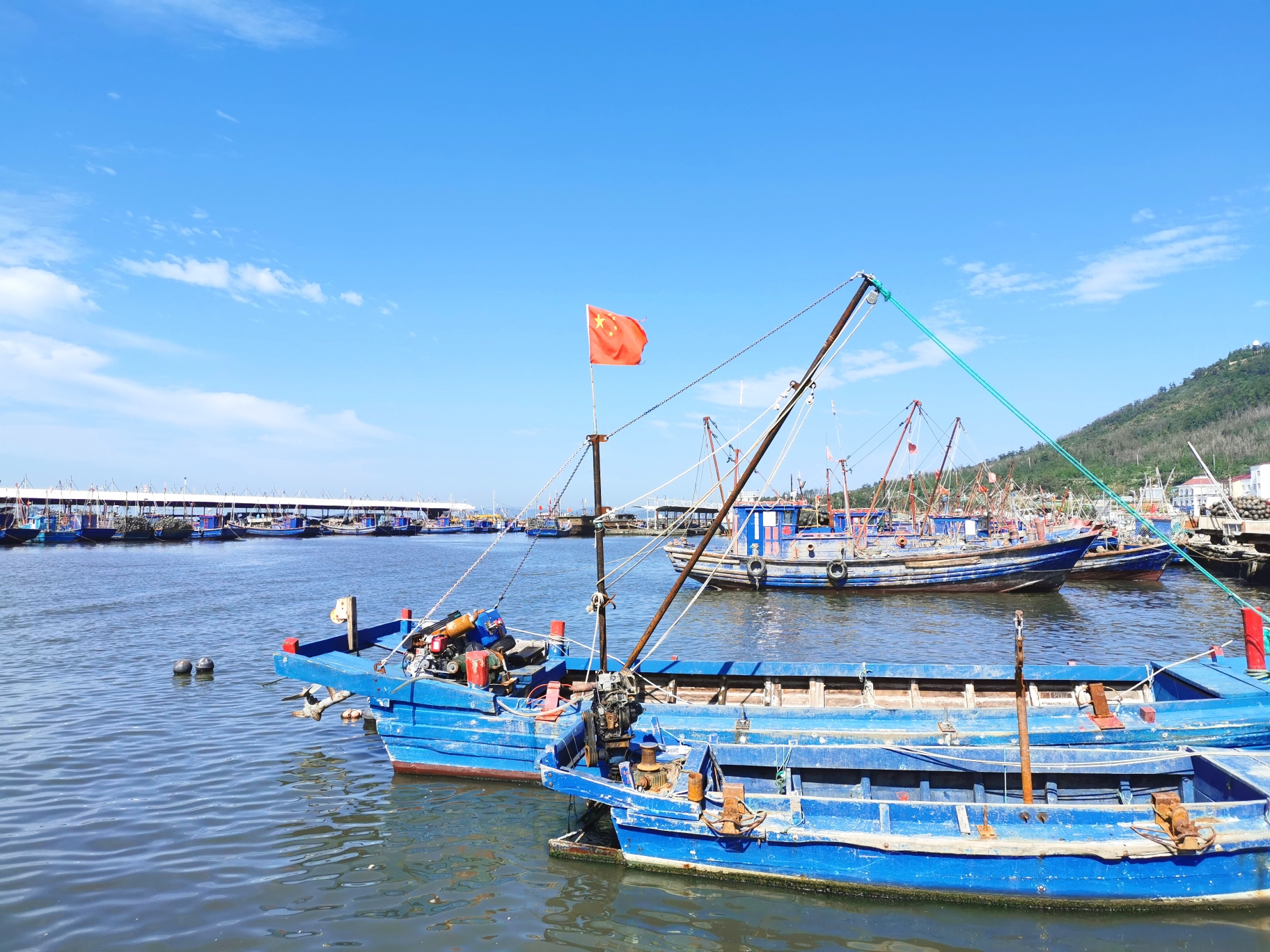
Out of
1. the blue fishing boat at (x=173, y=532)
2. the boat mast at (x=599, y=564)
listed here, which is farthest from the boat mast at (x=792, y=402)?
the blue fishing boat at (x=173, y=532)

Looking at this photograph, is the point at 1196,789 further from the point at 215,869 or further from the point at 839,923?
the point at 215,869

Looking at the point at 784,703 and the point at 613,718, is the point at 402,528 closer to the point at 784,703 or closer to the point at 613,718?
the point at 784,703

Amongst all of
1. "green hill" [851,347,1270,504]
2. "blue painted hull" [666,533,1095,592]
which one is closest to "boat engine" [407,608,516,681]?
"blue painted hull" [666,533,1095,592]

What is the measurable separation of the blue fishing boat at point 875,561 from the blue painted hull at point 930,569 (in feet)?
0.12

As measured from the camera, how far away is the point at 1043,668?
12.8m

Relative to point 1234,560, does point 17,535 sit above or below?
above

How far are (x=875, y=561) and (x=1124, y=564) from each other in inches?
Answer: 663

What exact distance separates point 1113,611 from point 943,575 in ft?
24.9

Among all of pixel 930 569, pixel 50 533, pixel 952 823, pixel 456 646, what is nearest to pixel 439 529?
pixel 50 533

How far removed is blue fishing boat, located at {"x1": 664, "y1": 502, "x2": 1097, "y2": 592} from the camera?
3631 cm

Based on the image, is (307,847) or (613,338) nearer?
(307,847)

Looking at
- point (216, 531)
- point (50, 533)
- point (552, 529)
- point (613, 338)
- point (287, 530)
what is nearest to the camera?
point (613, 338)

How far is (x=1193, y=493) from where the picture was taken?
86.4 meters

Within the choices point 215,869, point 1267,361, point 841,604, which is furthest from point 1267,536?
point 1267,361
